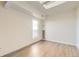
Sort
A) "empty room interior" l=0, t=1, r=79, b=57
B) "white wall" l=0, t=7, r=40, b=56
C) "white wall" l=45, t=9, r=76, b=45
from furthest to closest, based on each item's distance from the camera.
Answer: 1. "white wall" l=45, t=9, r=76, b=45
2. "empty room interior" l=0, t=1, r=79, b=57
3. "white wall" l=0, t=7, r=40, b=56

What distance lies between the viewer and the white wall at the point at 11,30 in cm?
293

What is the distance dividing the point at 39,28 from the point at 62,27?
1.66 metres

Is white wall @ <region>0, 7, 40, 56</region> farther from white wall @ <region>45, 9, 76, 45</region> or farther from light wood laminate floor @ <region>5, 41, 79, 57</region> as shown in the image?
white wall @ <region>45, 9, 76, 45</region>

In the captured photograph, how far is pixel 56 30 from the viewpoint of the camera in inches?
234

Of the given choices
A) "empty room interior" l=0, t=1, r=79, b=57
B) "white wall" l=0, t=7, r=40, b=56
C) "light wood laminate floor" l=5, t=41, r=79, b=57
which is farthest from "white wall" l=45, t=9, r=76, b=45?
"white wall" l=0, t=7, r=40, b=56

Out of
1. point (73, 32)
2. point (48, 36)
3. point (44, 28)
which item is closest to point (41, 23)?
point (44, 28)

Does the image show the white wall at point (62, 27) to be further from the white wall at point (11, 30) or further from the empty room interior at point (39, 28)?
the white wall at point (11, 30)

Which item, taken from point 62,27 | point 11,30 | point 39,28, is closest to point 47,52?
point 11,30

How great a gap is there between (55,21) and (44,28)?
3.44 feet

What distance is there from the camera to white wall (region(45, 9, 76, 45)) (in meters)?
4.95

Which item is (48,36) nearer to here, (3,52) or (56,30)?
(56,30)

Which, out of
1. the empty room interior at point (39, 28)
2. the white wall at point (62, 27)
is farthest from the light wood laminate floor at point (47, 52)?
the white wall at point (62, 27)

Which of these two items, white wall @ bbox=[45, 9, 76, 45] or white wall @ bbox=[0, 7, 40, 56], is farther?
white wall @ bbox=[45, 9, 76, 45]

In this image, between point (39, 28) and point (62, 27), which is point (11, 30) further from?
point (39, 28)
